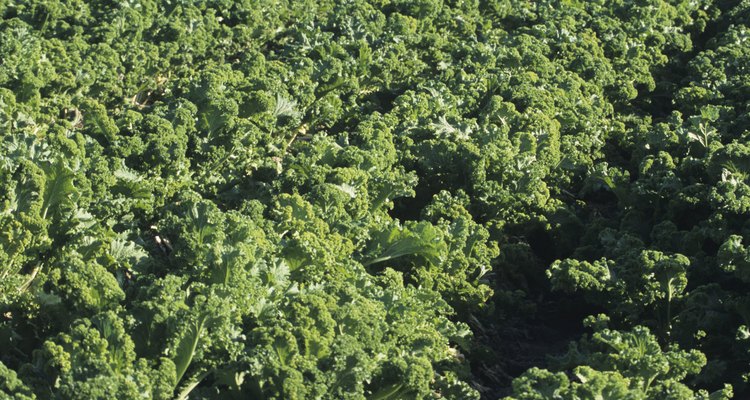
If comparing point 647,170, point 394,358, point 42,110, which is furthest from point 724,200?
point 42,110

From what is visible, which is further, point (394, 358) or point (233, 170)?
point (233, 170)

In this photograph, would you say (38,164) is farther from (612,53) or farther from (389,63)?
(612,53)

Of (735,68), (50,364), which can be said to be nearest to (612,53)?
(735,68)

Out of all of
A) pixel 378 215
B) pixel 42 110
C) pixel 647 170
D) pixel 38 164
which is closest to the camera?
pixel 38 164

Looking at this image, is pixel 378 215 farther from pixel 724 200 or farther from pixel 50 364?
pixel 50 364

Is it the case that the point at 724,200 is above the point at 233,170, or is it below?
above

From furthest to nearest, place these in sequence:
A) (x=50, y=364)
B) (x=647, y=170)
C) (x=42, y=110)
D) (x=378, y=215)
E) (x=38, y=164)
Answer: (x=42, y=110) → (x=647, y=170) → (x=378, y=215) → (x=38, y=164) → (x=50, y=364)
